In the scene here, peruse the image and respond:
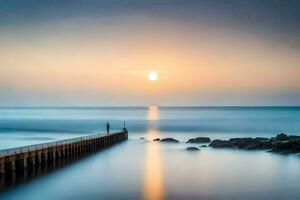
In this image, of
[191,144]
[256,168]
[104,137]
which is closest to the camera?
[256,168]

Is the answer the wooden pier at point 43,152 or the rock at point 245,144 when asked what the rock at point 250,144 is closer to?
the rock at point 245,144

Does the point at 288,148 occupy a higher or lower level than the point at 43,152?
lower

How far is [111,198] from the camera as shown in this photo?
89.6 feet

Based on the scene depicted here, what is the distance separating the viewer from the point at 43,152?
3634 cm

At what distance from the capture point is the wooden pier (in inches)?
1190

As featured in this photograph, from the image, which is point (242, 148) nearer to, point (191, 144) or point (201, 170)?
point (191, 144)

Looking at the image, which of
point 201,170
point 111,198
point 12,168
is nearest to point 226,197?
point 111,198

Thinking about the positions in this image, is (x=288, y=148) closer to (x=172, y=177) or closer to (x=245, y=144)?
(x=245, y=144)

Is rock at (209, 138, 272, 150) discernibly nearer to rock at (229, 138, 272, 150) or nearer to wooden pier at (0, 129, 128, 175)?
rock at (229, 138, 272, 150)

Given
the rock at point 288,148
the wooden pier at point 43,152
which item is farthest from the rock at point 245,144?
the wooden pier at point 43,152

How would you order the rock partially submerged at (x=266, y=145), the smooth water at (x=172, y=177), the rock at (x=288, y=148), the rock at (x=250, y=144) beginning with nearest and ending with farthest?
the smooth water at (x=172, y=177) < the rock at (x=288, y=148) < the rock partially submerged at (x=266, y=145) < the rock at (x=250, y=144)

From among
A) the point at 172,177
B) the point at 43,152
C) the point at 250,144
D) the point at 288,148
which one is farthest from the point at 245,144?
the point at 43,152

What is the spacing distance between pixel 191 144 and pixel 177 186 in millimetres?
29827

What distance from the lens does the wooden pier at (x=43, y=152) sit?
1190 inches
